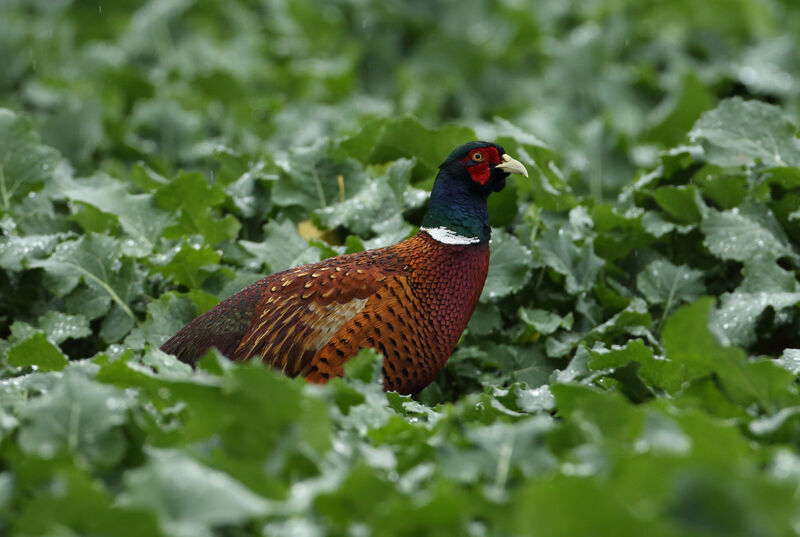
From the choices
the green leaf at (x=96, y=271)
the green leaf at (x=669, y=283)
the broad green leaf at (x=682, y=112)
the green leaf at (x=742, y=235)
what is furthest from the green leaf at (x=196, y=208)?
the broad green leaf at (x=682, y=112)

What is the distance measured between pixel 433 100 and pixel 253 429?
6.47 metres

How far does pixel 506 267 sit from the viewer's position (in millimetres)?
5281

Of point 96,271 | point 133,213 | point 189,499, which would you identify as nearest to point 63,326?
point 96,271

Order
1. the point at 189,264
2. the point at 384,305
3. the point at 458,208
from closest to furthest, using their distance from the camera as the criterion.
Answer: the point at 384,305
the point at 458,208
the point at 189,264

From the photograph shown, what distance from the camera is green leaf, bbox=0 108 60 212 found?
573 centimetres

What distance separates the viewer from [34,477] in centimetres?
298

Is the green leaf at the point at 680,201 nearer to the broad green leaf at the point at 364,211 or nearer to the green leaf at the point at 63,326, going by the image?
the broad green leaf at the point at 364,211

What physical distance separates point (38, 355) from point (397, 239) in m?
1.76

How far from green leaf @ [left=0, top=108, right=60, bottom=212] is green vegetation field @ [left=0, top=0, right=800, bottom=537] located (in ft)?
0.04

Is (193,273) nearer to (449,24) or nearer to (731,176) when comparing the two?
(731,176)

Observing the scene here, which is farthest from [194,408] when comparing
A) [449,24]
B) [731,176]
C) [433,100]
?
[449,24]

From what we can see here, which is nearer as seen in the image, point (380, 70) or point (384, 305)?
point (384, 305)

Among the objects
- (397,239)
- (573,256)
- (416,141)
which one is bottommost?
(573,256)

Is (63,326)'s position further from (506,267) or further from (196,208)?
(506,267)
